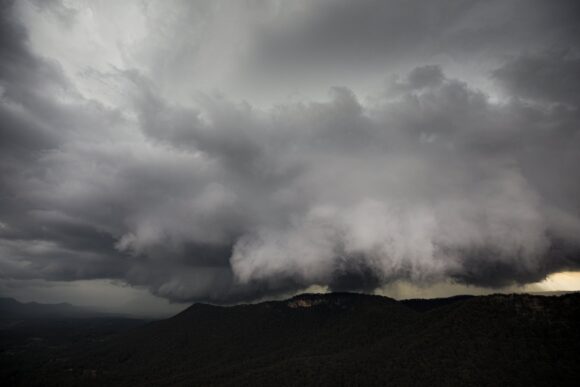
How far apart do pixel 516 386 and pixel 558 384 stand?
70.4 feet

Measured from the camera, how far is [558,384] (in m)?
194

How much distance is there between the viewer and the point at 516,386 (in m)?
200
